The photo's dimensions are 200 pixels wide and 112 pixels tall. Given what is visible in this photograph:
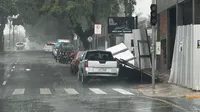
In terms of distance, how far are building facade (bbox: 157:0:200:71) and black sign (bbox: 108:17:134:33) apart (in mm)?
7972

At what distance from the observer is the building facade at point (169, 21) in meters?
25.3

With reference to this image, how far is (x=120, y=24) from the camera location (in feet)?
130

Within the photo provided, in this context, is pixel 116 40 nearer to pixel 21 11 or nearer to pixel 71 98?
pixel 71 98

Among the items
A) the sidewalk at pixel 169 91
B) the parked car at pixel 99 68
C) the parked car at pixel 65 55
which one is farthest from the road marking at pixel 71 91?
the parked car at pixel 65 55

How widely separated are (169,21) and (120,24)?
11429mm

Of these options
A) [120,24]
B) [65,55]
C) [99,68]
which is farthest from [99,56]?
[120,24]

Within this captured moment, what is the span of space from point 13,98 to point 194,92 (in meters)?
7.28

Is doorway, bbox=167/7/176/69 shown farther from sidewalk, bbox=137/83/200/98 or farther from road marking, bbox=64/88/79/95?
road marking, bbox=64/88/79/95

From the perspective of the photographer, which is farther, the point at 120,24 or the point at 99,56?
the point at 120,24

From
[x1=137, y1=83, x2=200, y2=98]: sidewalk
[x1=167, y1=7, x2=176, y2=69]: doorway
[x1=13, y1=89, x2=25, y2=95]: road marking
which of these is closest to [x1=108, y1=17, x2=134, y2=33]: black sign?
[x1=167, y1=7, x2=176, y2=69]: doorway

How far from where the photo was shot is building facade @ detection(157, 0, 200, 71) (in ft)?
82.9

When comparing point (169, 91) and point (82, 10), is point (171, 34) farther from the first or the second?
point (82, 10)

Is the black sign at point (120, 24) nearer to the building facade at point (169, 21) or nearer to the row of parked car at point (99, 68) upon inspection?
the building facade at point (169, 21)

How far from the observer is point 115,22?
3931 centimetres
